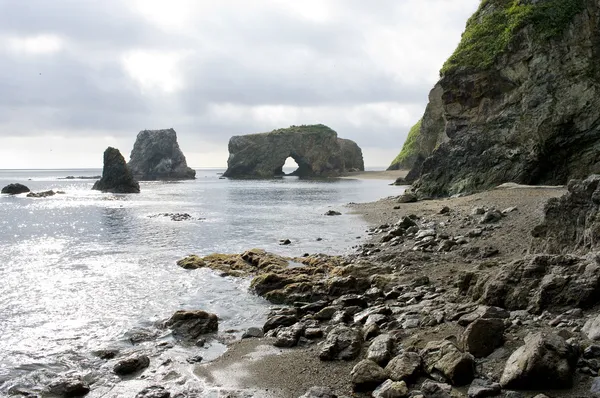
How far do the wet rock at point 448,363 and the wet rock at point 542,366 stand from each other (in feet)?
1.74

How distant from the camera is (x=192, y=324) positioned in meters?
12.1

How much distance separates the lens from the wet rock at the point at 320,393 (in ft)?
24.6

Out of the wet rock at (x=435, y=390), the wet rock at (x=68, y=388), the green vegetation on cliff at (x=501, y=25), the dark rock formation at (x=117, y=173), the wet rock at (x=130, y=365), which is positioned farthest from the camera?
Answer: the dark rock formation at (x=117, y=173)

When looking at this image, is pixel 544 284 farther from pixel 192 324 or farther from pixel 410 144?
pixel 410 144

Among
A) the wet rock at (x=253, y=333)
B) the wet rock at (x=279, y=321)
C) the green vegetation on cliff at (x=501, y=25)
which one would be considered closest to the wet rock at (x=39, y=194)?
the green vegetation on cliff at (x=501, y=25)

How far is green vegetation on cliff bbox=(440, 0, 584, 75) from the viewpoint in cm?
3628

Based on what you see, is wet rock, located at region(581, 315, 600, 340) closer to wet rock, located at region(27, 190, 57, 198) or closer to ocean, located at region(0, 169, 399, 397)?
ocean, located at region(0, 169, 399, 397)

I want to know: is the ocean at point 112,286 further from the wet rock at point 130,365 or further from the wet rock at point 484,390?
the wet rock at point 484,390

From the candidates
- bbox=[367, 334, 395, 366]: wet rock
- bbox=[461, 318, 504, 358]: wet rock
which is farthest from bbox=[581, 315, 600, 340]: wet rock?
bbox=[367, 334, 395, 366]: wet rock

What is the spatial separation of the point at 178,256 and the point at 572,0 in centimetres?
3469

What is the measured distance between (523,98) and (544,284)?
32.7 m

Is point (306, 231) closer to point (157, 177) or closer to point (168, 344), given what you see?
point (168, 344)

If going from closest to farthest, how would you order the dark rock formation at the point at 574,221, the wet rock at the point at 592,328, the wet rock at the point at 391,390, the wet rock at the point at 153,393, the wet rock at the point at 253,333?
1. the wet rock at the point at 391,390
2. the wet rock at the point at 592,328
3. the wet rock at the point at 153,393
4. the dark rock formation at the point at 574,221
5. the wet rock at the point at 253,333

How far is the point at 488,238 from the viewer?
18391 mm
